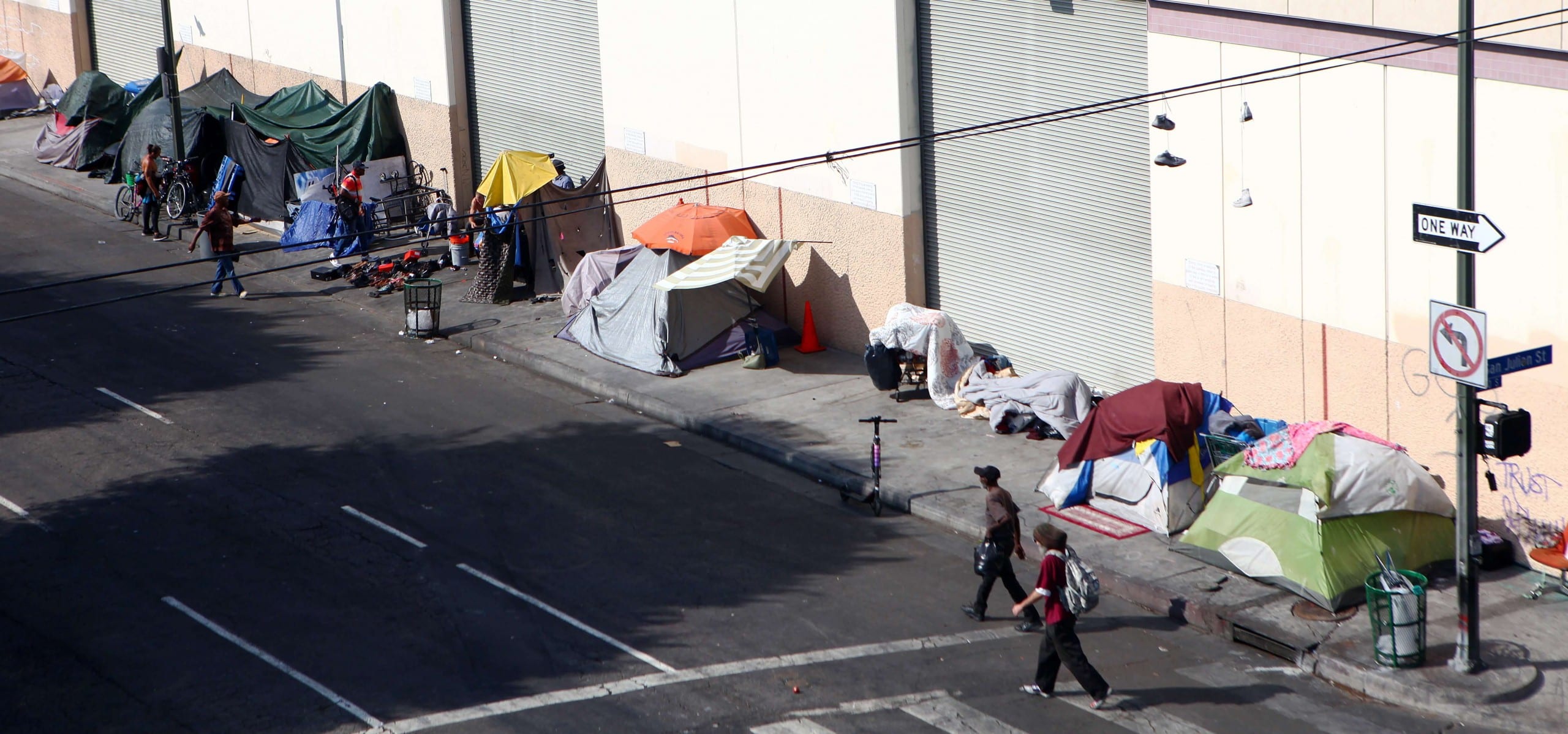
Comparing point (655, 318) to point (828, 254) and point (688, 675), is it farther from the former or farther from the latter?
point (688, 675)

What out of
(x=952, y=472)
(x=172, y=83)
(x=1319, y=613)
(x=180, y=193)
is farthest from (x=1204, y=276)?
(x=172, y=83)

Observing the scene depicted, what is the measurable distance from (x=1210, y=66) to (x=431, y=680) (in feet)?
32.7

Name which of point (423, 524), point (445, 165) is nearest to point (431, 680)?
point (423, 524)

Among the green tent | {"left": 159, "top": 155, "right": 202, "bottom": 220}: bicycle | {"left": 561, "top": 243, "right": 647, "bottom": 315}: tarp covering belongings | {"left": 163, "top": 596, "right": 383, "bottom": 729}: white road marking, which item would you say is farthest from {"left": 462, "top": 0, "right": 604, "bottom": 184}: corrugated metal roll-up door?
the green tent

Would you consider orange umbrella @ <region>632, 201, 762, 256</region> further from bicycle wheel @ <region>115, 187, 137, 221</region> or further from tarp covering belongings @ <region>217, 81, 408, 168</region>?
bicycle wheel @ <region>115, 187, 137, 221</region>

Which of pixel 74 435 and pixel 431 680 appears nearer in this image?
pixel 431 680

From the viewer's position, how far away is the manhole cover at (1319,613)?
13984mm

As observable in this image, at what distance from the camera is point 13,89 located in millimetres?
40500

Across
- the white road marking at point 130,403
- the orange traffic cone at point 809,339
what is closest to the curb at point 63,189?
the white road marking at point 130,403

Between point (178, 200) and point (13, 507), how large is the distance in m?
13.5

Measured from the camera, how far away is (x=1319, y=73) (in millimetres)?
15758

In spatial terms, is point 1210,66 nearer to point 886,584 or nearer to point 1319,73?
point 1319,73

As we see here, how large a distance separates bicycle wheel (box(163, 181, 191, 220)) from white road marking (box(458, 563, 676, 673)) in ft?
55.1

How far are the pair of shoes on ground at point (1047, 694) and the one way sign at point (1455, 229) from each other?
14.0 ft
